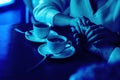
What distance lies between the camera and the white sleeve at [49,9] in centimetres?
157

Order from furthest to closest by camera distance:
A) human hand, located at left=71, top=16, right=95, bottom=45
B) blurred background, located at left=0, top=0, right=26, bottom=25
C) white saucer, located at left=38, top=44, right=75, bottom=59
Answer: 1. blurred background, located at left=0, top=0, right=26, bottom=25
2. human hand, located at left=71, top=16, right=95, bottom=45
3. white saucer, located at left=38, top=44, right=75, bottom=59

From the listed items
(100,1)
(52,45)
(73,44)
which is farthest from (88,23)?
(100,1)

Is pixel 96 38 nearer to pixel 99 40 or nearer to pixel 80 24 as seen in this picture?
pixel 99 40

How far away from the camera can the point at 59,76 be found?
3.16 feet

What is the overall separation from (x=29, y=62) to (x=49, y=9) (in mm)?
632

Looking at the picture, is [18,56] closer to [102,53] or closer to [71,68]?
[71,68]

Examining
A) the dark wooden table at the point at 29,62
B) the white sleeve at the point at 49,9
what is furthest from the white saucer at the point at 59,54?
the white sleeve at the point at 49,9

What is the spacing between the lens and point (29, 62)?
41.0 inches

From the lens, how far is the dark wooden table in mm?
958

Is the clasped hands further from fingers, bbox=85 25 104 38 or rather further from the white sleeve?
the white sleeve

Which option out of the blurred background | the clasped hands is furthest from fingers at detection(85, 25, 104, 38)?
the blurred background

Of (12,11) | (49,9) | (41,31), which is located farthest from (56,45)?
(12,11)

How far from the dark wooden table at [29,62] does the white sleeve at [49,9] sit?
34cm

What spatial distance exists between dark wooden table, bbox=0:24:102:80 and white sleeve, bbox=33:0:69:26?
0.34 meters
